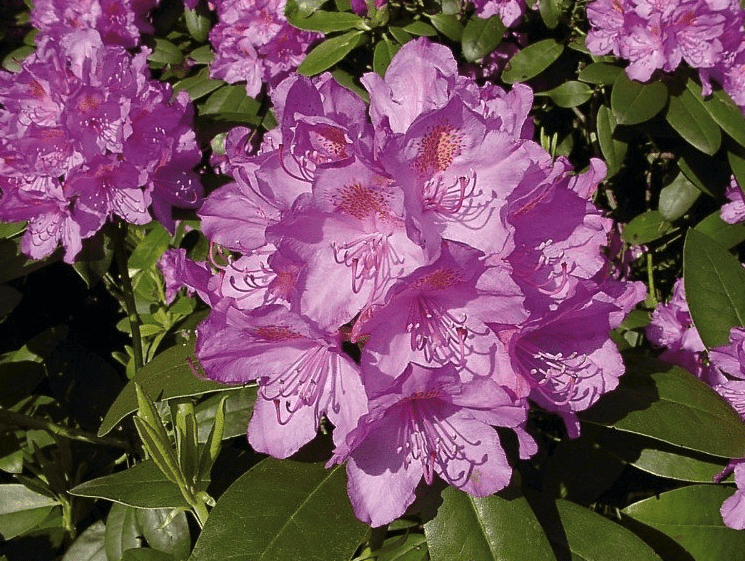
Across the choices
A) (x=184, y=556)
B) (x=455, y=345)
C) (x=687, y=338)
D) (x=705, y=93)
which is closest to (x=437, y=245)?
(x=455, y=345)

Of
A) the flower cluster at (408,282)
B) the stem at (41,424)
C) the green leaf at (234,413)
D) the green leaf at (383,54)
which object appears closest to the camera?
the flower cluster at (408,282)

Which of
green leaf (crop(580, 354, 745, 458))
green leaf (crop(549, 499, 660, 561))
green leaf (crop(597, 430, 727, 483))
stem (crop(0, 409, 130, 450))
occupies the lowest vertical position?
stem (crop(0, 409, 130, 450))

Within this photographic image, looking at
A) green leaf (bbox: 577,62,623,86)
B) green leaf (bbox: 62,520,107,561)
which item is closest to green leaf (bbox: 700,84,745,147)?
green leaf (bbox: 577,62,623,86)

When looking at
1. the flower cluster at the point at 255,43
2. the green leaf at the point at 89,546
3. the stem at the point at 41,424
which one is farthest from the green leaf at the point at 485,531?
the flower cluster at the point at 255,43

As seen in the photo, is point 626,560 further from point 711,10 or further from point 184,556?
point 711,10

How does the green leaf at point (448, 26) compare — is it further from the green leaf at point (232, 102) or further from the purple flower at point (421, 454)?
the purple flower at point (421, 454)

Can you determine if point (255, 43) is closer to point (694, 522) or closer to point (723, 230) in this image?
point (723, 230)

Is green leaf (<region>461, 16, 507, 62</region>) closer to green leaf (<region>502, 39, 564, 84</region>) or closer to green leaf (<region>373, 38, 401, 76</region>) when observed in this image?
green leaf (<region>502, 39, 564, 84</region>)
